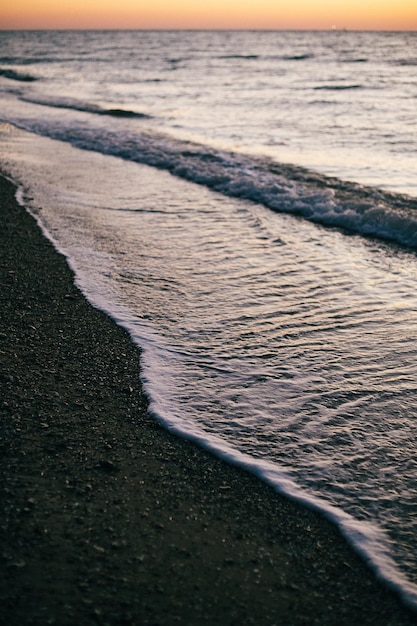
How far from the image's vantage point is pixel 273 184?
1109 centimetres

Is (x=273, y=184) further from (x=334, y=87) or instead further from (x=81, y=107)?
(x=334, y=87)

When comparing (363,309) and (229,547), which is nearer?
(229,547)

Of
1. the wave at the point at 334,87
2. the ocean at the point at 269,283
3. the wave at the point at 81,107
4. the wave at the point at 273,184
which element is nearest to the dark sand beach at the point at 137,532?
the ocean at the point at 269,283

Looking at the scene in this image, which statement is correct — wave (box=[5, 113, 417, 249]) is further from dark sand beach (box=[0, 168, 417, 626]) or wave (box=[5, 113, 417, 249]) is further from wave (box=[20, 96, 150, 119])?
dark sand beach (box=[0, 168, 417, 626])

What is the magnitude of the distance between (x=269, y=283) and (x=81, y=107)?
802 inches

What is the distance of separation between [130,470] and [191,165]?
10.4 m

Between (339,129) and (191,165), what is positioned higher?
(339,129)

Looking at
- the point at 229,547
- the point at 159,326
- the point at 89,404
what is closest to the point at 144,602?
the point at 229,547

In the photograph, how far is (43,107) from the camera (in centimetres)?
2328

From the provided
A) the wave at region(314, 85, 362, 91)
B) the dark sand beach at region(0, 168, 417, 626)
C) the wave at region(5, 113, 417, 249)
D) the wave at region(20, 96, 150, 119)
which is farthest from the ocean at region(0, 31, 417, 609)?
the wave at region(314, 85, 362, 91)

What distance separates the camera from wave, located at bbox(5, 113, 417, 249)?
29.5 feet

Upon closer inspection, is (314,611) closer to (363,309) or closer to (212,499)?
(212,499)

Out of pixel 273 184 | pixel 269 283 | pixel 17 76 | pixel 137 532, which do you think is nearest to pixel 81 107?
pixel 273 184

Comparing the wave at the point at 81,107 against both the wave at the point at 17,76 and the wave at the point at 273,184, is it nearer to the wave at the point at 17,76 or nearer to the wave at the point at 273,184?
the wave at the point at 273,184
